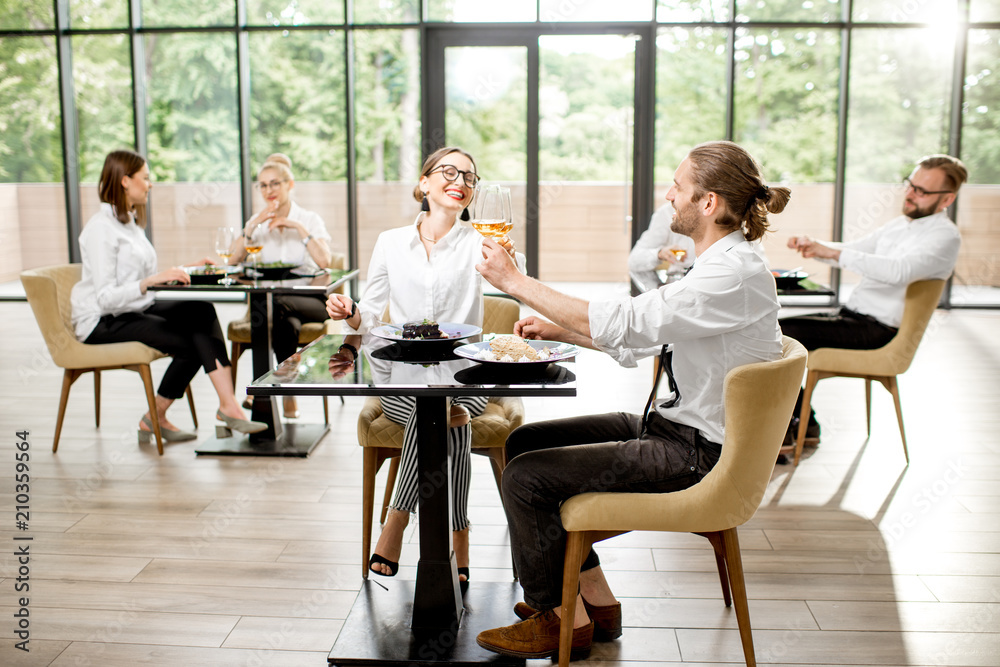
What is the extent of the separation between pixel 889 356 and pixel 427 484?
2289 millimetres

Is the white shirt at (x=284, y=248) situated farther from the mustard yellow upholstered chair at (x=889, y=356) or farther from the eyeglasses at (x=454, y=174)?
the mustard yellow upholstered chair at (x=889, y=356)

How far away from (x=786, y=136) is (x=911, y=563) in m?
5.48

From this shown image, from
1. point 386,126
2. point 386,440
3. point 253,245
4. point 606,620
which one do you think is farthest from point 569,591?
point 386,126

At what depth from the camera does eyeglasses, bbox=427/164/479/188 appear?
2.74m

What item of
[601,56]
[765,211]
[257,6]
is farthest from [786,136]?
[765,211]

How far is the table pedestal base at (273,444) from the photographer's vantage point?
12.5 ft

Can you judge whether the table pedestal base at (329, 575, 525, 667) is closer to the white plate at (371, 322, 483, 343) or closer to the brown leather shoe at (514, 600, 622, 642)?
the brown leather shoe at (514, 600, 622, 642)

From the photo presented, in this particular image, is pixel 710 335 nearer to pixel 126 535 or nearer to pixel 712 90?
pixel 126 535

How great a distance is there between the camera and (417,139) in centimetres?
758

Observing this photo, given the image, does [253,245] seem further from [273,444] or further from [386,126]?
[386,126]

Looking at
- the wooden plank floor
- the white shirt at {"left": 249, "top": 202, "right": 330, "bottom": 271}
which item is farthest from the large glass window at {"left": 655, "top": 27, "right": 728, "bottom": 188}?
the white shirt at {"left": 249, "top": 202, "right": 330, "bottom": 271}

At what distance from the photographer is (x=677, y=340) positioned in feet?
6.61

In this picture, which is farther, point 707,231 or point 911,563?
point 911,563

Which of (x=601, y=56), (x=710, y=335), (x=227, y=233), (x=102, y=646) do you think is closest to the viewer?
(x=710, y=335)
